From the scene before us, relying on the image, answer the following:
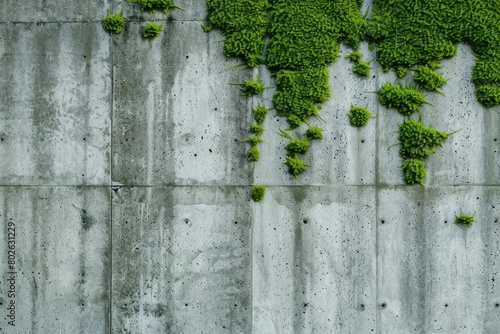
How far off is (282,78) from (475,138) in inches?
73.7

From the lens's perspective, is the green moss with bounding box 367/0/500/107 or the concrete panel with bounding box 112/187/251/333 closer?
the green moss with bounding box 367/0/500/107

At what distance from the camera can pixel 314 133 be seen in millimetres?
4027

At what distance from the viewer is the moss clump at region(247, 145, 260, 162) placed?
4031 millimetres

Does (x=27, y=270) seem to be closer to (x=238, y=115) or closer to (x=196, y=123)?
(x=196, y=123)

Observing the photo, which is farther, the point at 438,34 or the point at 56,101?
the point at 56,101

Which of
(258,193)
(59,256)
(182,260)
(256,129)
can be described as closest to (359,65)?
(256,129)

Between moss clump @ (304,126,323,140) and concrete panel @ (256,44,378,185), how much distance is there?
50mm

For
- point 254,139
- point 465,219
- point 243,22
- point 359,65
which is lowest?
point 465,219

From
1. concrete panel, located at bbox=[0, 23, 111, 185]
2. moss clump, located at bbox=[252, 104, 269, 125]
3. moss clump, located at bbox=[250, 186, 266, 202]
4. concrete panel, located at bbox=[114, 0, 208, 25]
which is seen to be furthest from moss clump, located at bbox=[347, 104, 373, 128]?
concrete panel, located at bbox=[0, 23, 111, 185]

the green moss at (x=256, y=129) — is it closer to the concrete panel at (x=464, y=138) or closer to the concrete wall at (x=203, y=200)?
the concrete wall at (x=203, y=200)

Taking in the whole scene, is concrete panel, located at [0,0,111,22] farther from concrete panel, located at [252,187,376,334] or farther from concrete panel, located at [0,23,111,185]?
concrete panel, located at [252,187,376,334]

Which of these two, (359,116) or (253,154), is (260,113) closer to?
(253,154)

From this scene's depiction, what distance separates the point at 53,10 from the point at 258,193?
258 centimetres

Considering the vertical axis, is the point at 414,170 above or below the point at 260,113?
below
